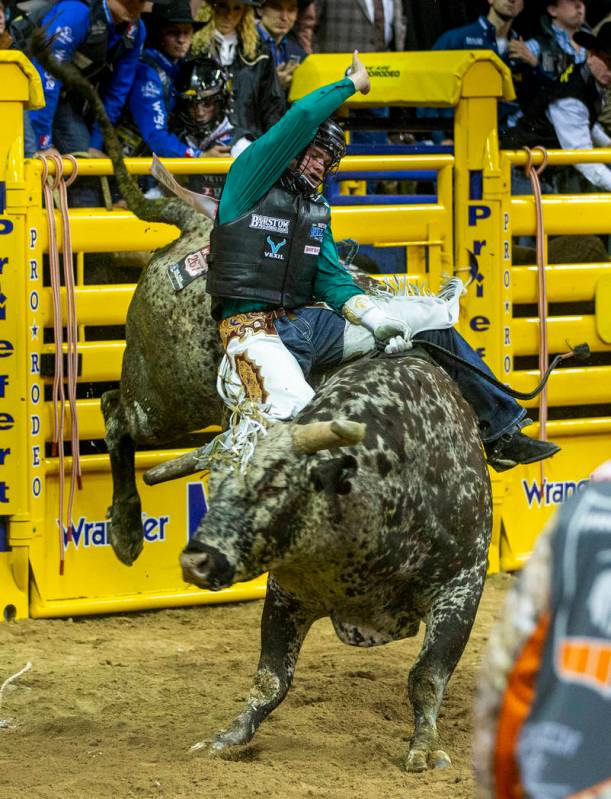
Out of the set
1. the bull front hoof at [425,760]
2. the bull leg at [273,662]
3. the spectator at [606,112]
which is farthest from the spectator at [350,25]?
the bull front hoof at [425,760]

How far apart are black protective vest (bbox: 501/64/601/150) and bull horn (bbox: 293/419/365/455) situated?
179 inches

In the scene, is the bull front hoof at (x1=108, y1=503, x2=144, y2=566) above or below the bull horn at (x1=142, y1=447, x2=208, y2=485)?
below

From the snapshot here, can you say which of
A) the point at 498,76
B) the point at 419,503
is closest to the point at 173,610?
the point at 419,503

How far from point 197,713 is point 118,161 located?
2.45m

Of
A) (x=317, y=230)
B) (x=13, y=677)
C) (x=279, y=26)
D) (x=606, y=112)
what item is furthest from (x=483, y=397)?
(x=606, y=112)

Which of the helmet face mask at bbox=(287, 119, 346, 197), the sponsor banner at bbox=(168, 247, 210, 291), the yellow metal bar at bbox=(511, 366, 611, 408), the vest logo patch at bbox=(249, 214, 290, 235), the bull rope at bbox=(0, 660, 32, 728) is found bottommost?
the bull rope at bbox=(0, 660, 32, 728)

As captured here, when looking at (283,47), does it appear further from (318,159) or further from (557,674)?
(557,674)

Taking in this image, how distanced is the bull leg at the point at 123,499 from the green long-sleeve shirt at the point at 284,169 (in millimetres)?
1308

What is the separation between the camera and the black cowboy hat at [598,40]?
8.41 m

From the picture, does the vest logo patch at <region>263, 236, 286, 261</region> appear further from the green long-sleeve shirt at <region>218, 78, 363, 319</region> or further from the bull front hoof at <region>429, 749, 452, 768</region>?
the bull front hoof at <region>429, 749, 452, 768</region>

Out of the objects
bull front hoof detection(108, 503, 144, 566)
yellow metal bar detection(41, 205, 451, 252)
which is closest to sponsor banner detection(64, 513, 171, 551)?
bull front hoof detection(108, 503, 144, 566)

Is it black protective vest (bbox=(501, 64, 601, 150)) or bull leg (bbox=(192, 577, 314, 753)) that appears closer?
bull leg (bbox=(192, 577, 314, 753))

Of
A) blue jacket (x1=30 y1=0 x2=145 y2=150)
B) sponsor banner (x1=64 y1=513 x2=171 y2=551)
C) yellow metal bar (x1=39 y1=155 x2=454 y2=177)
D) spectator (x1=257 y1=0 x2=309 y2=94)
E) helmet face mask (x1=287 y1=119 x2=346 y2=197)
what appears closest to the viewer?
helmet face mask (x1=287 y1=119 x2=346 y2=197)

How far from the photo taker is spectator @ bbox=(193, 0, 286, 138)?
24.7ft
